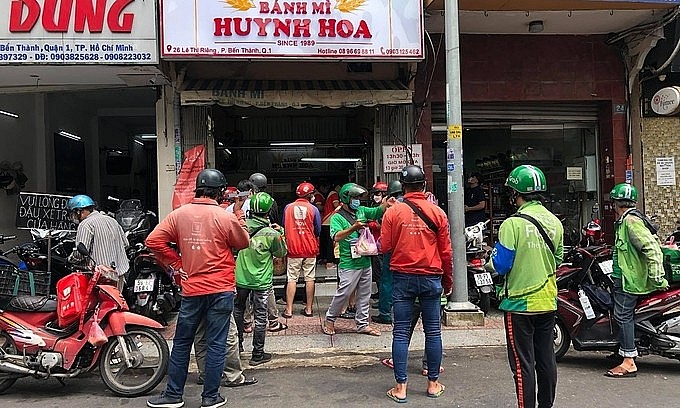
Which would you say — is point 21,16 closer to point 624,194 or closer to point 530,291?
point 530,291

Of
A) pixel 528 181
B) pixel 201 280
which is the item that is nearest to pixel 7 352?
pixel 201 280

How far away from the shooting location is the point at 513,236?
167 inches

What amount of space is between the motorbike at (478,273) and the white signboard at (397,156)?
64.1 inches

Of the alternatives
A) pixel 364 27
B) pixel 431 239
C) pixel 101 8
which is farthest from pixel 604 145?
pixel 101 8

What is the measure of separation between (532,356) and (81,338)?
3.68m

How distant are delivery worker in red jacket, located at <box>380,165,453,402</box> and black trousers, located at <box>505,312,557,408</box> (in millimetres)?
853

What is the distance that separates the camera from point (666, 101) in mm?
9367

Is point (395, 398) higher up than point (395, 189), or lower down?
lower down

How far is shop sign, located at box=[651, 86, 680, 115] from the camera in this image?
30.2 ft

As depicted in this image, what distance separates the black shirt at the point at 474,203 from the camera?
33.6ft

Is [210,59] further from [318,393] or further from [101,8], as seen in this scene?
[318,393]

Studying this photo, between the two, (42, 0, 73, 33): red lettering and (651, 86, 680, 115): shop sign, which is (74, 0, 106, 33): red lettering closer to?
(42, 0, 73, 33): red lettering

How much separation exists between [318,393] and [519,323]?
6.43 ft

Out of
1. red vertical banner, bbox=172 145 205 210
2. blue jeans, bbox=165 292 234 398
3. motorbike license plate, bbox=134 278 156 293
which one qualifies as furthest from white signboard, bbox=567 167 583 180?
blue jeans, bbox=165 292 234 398
